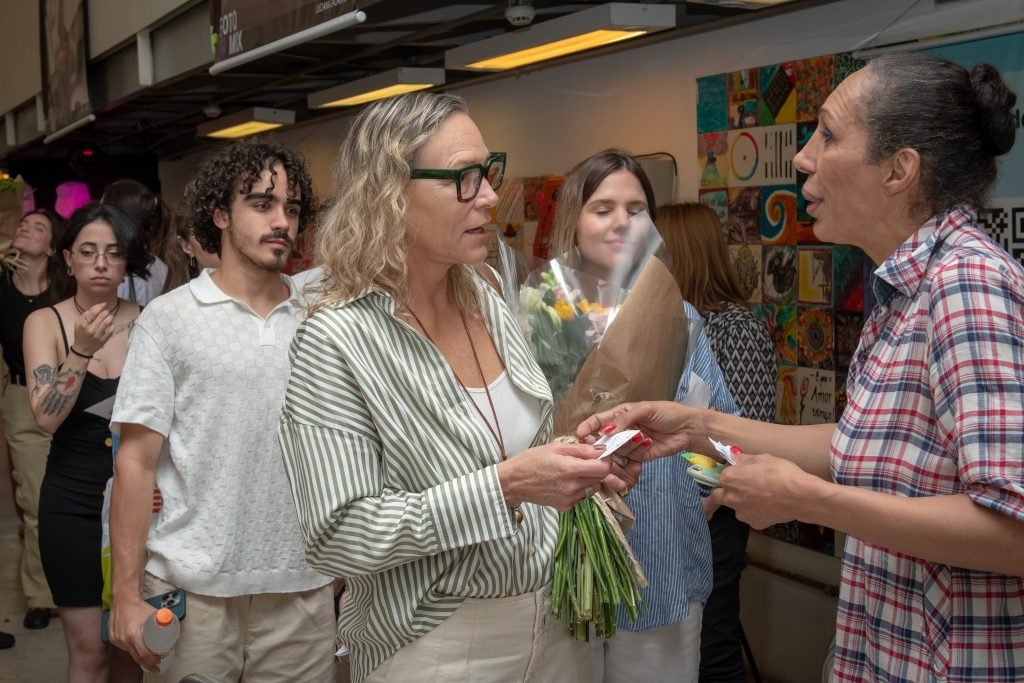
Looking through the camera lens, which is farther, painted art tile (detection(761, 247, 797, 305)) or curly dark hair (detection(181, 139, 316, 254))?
painted art tile (detection(761, 247, 797, 305))

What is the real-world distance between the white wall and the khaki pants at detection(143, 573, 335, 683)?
7.31ft

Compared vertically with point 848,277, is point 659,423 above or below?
below

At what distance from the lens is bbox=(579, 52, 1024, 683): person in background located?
58.2 inches

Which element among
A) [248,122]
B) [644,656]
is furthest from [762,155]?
[248,122]

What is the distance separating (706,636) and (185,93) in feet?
21.0

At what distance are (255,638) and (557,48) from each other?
10.1 feet

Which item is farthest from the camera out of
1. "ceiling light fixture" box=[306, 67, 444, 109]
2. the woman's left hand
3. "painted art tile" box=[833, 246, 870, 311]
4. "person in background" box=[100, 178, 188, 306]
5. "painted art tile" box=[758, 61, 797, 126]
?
"ceiling light fixture" box=[306, 67, 444, 109]

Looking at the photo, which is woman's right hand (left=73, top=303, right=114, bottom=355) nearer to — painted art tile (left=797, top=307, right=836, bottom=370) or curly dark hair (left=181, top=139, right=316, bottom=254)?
curly dark hair (left=181, top=139, right=316, bottom=254)

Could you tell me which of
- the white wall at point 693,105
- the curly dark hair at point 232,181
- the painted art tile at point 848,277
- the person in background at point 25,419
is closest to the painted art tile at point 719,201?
the white wall at point 693,105

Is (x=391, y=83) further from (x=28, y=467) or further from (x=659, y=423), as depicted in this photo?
(x=659, y=423)

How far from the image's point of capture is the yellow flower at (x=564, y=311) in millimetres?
→ 2072

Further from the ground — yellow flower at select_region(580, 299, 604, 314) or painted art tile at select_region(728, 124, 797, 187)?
painted art tile at select_region(728, 124, 797, 187)

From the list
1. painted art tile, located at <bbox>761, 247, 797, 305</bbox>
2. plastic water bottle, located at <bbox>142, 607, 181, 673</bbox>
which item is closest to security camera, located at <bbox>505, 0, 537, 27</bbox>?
painted art tile, located at <bbox>761, 247, 797, 305</bbox>

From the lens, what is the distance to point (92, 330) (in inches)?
132
